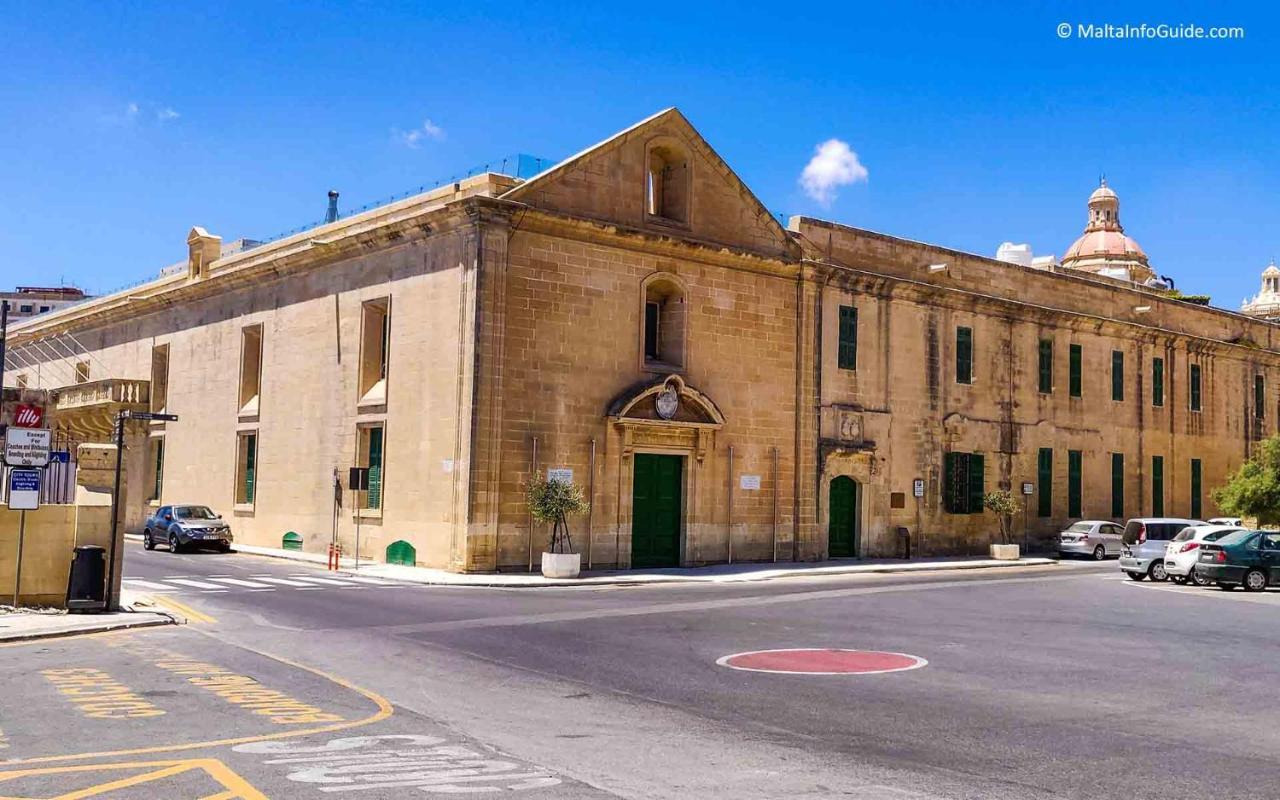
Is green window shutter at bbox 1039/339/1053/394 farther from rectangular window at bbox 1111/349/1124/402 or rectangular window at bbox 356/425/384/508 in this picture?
rectangular window at bbox 356/425/384/508

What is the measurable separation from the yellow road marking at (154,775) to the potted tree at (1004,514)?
112ft

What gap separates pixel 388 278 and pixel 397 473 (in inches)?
216

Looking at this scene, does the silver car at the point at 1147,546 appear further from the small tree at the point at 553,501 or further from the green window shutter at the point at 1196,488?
the green window shutter at the point at 1196,488

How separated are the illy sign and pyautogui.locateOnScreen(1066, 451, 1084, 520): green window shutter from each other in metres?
34.3

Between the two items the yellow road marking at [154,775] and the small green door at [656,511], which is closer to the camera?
the yellow road marking at [154,775]

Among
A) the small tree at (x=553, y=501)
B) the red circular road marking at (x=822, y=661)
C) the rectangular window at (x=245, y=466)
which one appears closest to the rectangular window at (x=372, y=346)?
the small tree at (x=553, y=501)

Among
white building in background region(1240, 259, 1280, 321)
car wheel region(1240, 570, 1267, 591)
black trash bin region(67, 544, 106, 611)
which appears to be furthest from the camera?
white building in background region(1240, 259, 1280, 321)

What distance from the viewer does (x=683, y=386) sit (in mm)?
31719

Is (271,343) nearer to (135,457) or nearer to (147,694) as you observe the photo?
(135,457)

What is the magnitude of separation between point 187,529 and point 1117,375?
113 feet

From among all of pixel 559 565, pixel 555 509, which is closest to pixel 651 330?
pixel 555 509

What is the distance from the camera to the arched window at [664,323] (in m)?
32.3

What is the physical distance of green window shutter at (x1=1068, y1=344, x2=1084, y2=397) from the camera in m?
44.2

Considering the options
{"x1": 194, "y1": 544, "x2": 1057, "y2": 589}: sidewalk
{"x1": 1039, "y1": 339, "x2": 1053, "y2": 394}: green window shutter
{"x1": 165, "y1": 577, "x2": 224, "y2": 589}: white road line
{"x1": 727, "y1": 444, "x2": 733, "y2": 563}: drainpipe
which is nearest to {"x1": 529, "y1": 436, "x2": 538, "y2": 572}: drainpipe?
{"x1": 194, "y1": 544, "x2": 1057, "y2": 589}: sidewalk
